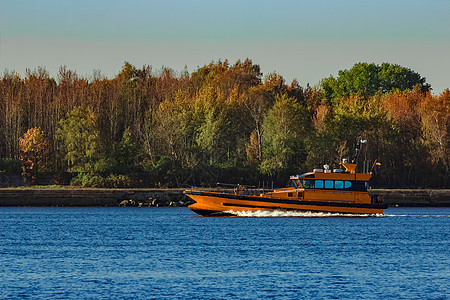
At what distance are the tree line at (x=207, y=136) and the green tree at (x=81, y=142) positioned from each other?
0.45ft

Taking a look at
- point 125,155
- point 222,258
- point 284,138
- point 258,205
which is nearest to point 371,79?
point 284,138

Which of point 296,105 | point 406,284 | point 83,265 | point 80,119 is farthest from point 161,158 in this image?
point 406,284

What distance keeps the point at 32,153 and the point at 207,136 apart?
2165 centimetres

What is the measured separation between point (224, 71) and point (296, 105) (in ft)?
102

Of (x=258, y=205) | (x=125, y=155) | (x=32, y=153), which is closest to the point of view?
(x=258, y=205)

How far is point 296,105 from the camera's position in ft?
365

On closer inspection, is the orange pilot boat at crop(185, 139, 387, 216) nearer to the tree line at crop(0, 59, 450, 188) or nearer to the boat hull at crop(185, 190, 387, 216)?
the boat hull at crop(185, 190, 387, 216)

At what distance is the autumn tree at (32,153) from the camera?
346 ft

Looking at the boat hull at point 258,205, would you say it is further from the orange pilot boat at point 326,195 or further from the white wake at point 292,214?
the white wake at point 292,214

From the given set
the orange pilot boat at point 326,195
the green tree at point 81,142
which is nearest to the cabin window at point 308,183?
the orange pilot boat at point 326,195

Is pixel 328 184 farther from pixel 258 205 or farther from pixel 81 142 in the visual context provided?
pixel 81 142

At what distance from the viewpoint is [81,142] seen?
4208 inches

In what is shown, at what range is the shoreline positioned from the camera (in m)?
97.0

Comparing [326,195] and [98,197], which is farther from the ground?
[326,195]
